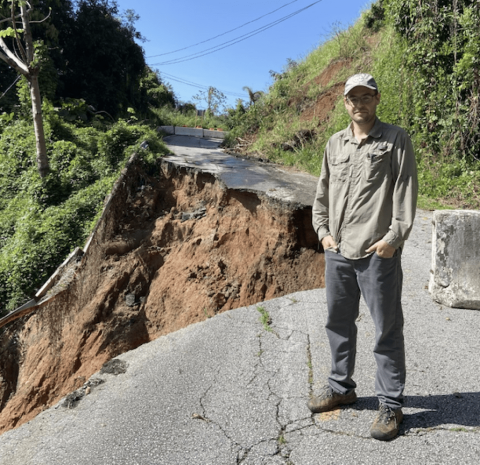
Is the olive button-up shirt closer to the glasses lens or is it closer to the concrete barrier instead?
the glasses lens

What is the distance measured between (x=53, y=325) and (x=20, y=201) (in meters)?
5.85

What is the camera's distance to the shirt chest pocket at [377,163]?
262cm

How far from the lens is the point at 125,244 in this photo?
8.50m

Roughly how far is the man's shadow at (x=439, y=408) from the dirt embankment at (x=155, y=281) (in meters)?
3.00

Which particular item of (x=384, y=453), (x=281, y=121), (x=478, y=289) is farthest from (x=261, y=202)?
(x=281, y=121)

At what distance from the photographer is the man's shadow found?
294 centimetres

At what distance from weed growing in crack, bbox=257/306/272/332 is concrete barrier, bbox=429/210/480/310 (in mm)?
1997

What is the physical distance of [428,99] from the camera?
1009cm

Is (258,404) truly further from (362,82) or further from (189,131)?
(189,131)

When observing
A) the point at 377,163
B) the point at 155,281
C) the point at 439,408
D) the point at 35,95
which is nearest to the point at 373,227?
the point at 377,163

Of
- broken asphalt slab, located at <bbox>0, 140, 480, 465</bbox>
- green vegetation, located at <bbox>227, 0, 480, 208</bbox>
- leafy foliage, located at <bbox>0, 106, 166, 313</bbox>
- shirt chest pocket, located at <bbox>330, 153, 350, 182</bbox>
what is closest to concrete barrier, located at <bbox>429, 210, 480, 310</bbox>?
broken asphalt slab, located at <bbox>0, 140, 480, 465</bbox>

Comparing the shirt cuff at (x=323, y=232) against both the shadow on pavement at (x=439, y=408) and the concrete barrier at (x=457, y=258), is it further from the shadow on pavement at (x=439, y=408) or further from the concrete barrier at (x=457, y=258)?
the concrete barrier at (x=457, y=258)

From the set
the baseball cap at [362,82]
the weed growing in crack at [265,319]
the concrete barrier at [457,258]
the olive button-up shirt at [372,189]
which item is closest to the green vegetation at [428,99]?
the concrete barrier at [457,258]

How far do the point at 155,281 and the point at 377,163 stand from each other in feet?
19.0
